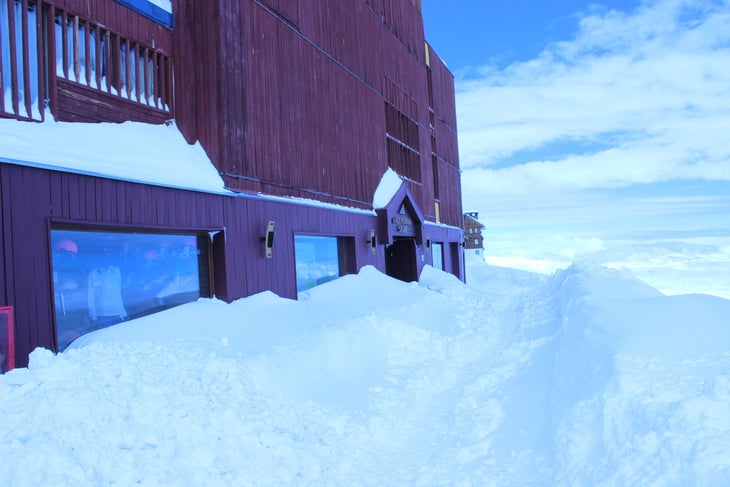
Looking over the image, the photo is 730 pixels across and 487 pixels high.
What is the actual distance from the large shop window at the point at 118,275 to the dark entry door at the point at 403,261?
36.9ft

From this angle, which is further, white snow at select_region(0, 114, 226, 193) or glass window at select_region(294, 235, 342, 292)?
glass window at select_region(294, 235, 342, 292)

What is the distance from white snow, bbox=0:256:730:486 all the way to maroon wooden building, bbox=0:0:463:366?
90cm

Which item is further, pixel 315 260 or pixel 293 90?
pixel 315 260

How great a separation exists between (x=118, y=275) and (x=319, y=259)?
6.27 m

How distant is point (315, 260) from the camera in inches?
518

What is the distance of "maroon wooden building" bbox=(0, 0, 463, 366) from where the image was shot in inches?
258

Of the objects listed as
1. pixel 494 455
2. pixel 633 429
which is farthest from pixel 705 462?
pixel 494 455

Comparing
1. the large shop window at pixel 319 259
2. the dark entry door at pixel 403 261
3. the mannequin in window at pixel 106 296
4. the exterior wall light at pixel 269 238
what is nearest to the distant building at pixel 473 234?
Answer: the dark entry door at pixel 403 261

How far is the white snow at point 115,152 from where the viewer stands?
6.30 meters

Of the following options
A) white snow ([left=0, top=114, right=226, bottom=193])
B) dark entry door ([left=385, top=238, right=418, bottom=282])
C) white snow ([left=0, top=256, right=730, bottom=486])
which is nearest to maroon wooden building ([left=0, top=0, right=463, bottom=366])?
white snow ([left=0, top=114, right=226, bottom=193])

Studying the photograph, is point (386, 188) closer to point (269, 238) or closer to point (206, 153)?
point (269, 238)

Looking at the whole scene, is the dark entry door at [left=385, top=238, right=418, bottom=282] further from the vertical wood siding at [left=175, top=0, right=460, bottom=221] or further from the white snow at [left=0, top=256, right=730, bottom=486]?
the white snow at [left=0, top=256, right=730, bottom=486]

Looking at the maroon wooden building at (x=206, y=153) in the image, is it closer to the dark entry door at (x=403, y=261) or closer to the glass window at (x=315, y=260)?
the glass window at (x=315, y=260)

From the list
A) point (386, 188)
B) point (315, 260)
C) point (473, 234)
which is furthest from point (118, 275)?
point (473, 234)
